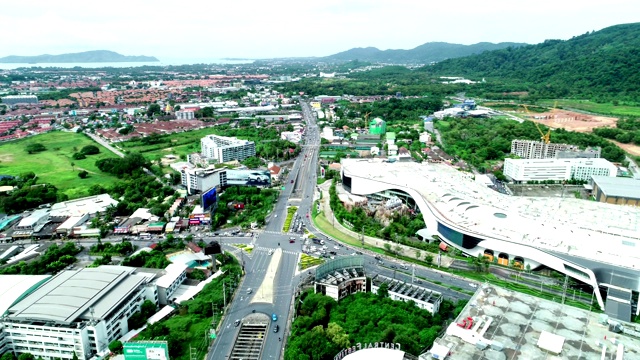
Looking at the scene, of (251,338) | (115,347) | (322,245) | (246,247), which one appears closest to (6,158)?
(246,247)

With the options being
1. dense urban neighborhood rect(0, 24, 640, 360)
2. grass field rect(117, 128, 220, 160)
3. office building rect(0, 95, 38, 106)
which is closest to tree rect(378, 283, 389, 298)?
dense urban neighborhood rect(0, 24, 640, 360)

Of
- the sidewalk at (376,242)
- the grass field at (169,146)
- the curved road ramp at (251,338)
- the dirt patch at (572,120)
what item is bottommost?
the curved road ramp at (251,338)

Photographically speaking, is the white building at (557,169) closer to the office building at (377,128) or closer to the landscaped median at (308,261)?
the office building at (377,128)

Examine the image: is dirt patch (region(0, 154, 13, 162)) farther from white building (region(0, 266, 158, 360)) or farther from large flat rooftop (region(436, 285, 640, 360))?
large flat rooftop (region(436, 285, 640, 360))

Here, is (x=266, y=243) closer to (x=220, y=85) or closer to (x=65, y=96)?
(x=65, y=96)

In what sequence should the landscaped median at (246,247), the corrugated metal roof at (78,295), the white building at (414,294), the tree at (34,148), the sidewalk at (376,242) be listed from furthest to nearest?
the tree at (34,148) → the landscaped median at (246,247) → the sidewalk at (376,242) → the white building at (414,294) → the corrugated metal roof at (78,295)

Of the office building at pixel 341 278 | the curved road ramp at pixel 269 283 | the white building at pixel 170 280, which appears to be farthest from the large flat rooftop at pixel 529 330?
the white building at pixel 170 280
